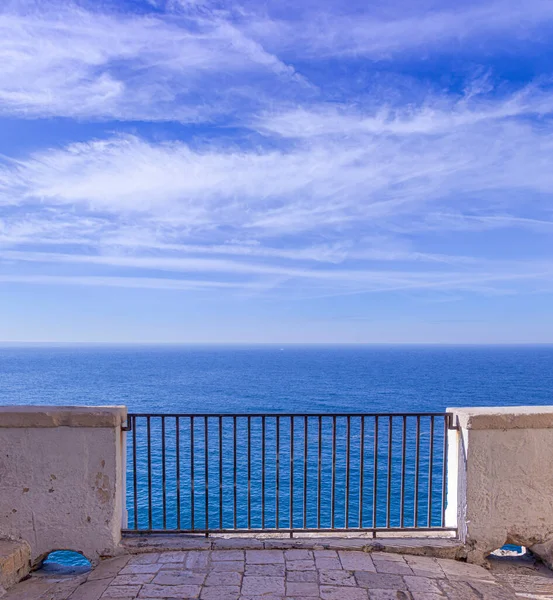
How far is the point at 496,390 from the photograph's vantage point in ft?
194

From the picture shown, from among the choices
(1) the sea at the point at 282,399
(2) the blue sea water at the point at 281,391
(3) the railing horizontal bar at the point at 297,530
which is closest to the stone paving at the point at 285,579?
(3) the railing horizontal bar at the point at 297,530

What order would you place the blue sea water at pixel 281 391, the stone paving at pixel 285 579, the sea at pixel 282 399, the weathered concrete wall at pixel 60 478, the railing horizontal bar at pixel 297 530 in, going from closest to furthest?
the stone paving at pixel 285 579 → the weathered concrete wall at pixel 60 478 → the railing horizontal bar at pixel 297 530 → the sea at pixel 282 399 → the blue sea water at pixel 281 391

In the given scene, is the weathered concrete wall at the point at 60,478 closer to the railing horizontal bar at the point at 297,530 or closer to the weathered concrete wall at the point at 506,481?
the railing horizontal bar at the point at 297,530

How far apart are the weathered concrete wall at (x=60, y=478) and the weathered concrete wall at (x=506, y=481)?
3079 millimetres

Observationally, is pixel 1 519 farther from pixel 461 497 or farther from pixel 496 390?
pixel 496 390

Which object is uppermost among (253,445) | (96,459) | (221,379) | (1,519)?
(96,459)

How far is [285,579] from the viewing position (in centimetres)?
359

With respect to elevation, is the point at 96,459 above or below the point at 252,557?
above

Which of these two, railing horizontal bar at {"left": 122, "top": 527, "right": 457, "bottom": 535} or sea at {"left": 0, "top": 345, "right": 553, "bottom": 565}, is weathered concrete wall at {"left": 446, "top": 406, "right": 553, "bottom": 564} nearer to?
railing horizontal bar at {"left": 122, "top": 527, "right": 457, "bottom": 535}

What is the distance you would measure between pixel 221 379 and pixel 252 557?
228 ft

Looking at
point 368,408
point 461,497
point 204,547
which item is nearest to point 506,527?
point 461,497

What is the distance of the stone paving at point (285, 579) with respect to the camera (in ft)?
11.2

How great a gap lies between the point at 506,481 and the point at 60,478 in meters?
3.88

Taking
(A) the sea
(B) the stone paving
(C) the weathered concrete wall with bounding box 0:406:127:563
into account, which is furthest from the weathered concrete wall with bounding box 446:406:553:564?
(A) the sea
